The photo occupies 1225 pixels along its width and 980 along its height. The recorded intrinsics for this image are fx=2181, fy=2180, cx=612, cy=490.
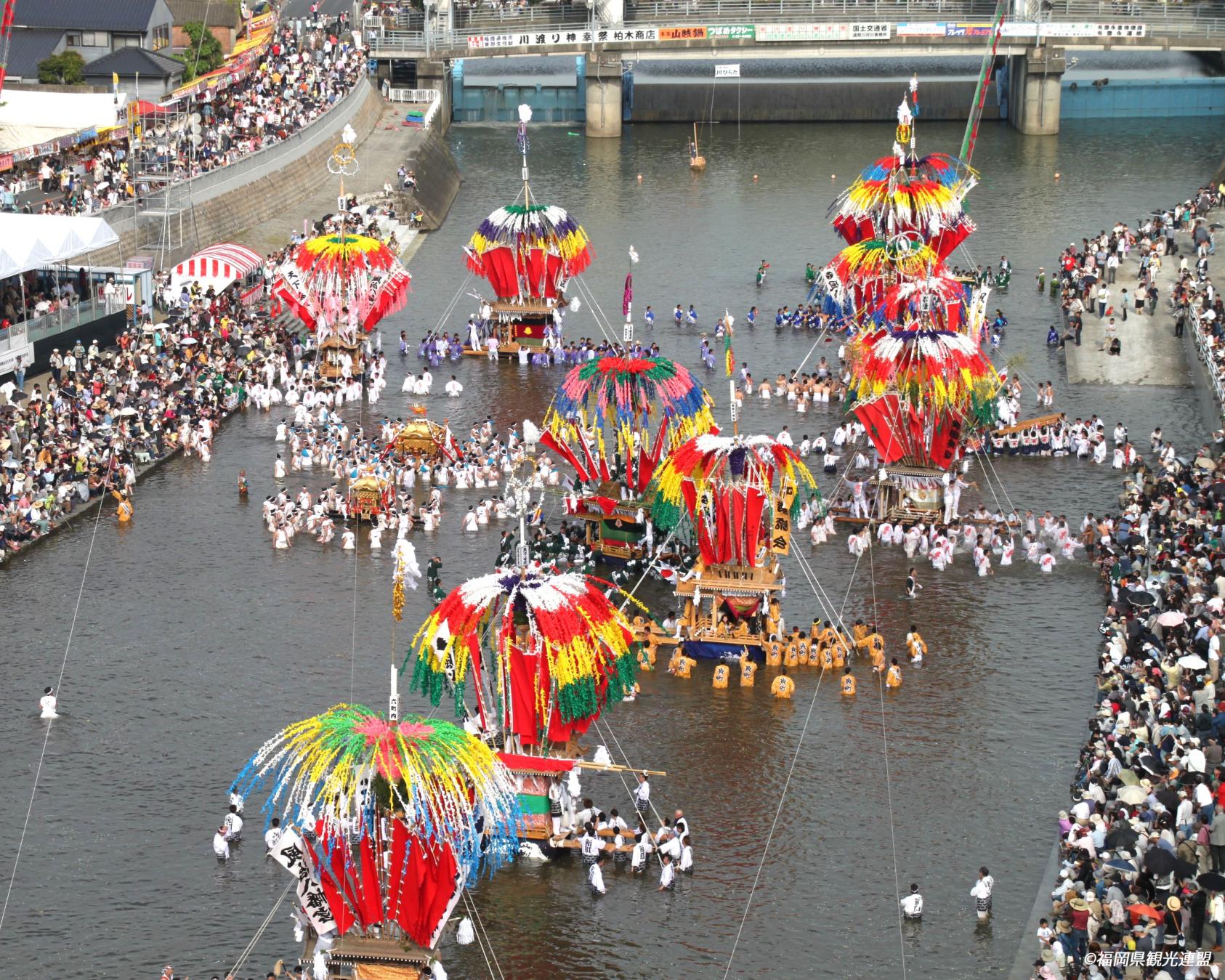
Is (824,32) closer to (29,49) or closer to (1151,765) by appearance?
(29,49)

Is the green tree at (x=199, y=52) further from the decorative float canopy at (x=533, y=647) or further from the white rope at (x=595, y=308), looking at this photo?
the decorative float canopy at (x=533, y=647)

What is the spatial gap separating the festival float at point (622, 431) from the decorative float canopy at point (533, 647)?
17.0m

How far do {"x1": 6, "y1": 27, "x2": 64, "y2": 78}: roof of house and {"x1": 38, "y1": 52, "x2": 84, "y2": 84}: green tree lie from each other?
904 millimetres

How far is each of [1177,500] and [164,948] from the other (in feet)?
110

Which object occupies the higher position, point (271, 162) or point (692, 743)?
point (271, 162)

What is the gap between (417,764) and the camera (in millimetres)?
37594

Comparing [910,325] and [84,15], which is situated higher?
[84,15]

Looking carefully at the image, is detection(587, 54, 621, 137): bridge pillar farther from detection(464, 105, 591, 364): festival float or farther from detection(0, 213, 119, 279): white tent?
detection(0, 213, 119, 279): white tent

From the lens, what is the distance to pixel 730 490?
56000 millimetres

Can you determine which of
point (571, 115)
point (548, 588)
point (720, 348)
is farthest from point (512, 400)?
point (571, 115)

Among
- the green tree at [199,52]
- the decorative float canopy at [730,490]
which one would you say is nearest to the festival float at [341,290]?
the decorative float canopy at [730,490]

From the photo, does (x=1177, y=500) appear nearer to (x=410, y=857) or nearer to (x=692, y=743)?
(x=692, y=743)

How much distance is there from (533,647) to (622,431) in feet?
61.3

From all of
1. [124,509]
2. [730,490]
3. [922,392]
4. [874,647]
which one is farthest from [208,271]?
[874,647]
